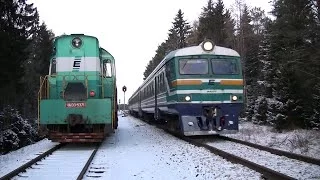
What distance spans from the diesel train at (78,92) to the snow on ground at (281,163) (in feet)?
14.7

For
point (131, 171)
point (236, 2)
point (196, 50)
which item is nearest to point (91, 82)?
point (196, 50)

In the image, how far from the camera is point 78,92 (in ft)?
49.1

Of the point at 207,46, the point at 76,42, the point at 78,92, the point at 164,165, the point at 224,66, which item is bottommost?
the point at 164,165

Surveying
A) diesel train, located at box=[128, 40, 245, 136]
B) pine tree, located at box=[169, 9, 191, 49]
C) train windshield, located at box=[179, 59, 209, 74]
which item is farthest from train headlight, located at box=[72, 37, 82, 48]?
pine tree, located at box=[169, 9, 191, 49]

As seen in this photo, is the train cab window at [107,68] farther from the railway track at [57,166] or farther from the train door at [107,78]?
the railway track at [57,166]

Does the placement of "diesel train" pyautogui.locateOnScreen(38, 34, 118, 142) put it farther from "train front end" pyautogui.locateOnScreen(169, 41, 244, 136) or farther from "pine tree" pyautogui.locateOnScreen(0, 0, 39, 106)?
"pine tree" pyautogui.locateOnScreen(0, 0, 39, 106)

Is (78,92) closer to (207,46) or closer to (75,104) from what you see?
(75,104)

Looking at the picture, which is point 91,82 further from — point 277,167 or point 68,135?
point 277,167

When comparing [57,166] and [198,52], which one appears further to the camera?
[198,52]

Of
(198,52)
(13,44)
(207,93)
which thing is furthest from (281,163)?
(13,44)

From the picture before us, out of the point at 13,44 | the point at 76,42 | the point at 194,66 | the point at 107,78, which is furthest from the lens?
the point at 13,44

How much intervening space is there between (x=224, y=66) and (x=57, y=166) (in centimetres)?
804

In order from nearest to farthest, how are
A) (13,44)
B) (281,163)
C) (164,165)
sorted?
(281,163)
(164,165)
(13,44)

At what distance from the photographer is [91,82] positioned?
49.8 feet
